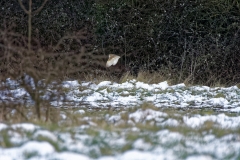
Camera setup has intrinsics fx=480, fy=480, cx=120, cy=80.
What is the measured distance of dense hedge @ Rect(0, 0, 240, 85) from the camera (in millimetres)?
12352

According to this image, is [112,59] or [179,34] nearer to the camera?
[112,59]

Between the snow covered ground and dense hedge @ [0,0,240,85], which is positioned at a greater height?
dense hedge @ [0,0,240,85]

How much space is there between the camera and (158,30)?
497 inches

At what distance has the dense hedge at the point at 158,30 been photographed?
1235 centimetres

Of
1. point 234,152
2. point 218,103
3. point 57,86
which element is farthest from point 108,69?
point 234,152

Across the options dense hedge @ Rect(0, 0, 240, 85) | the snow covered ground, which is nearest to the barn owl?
dense hedge @ Rect(0, 0, 240, 85)

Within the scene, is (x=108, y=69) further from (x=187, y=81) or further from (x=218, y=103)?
(x=218, y=103)

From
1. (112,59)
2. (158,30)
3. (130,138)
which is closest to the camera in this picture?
(130,138)

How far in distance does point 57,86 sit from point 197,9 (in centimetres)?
717

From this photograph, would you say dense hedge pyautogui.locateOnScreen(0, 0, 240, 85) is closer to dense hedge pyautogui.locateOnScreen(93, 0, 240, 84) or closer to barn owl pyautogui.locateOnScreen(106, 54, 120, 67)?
dense hedge pyautogui.locateOnScreen(93, 0, 240, 84)

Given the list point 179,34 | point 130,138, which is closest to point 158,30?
point 179,34

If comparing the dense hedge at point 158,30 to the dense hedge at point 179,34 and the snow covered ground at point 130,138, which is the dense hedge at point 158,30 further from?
the snow covered ground at point 130,138

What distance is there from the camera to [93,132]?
464 cm

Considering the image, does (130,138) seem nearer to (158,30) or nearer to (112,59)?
(112,59)
